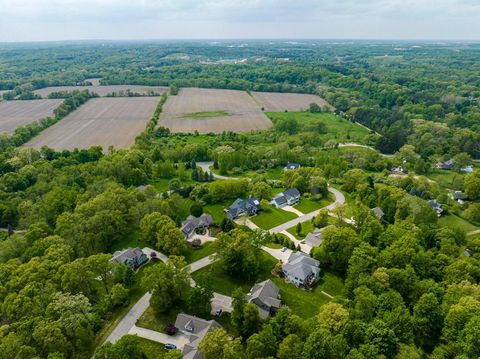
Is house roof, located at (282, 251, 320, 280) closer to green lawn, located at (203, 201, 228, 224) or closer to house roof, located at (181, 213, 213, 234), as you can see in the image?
house roof, located at (181, 213, 213, 234)

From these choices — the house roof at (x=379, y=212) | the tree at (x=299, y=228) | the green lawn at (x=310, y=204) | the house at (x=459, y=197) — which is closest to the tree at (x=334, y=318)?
the tree at (x=299, y=228)

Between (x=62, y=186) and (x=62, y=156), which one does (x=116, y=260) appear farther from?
(x=62, y=156)

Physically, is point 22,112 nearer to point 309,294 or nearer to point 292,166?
point 292,166

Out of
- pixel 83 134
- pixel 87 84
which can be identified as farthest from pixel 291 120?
pixel 87 84

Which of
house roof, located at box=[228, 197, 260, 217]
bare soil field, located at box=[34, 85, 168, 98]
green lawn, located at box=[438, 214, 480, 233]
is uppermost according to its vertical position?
bare soil field, located at box=[34, 85, 168, 98]

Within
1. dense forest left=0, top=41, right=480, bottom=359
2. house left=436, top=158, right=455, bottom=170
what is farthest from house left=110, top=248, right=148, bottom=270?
house left=436, top=158, right=455, bottom=170

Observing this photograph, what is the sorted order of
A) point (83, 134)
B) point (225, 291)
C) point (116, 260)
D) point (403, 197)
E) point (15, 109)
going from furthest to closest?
1. point (15, 109)
2. point (83, 134)
3. point (403, 197)
4. point (116, 260)
5. point (225, 291)
